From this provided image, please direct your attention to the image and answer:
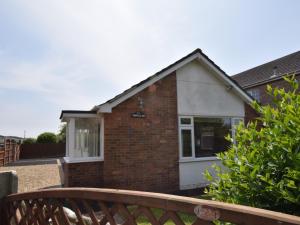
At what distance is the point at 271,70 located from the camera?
24.0 metres

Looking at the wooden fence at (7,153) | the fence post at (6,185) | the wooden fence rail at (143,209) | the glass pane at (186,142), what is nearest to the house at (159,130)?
the glass pane at (186,142)

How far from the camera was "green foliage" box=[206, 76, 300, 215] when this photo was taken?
6.22 feet

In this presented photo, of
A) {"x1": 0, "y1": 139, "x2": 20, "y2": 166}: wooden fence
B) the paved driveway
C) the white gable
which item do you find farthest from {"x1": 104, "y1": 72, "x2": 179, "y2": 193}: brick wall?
{"x1": 0, "y1": 139, "x2": 20, "y2": 166}: wooden fence

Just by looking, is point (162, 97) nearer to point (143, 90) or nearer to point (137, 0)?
point (143, 90)

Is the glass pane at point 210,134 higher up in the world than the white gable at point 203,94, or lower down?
lower down

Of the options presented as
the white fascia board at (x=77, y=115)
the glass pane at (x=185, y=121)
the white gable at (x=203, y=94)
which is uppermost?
the white gable at (x=203, y=94)

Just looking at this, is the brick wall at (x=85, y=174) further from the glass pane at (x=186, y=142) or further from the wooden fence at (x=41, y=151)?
the wooden fence at (x=41, y=151)

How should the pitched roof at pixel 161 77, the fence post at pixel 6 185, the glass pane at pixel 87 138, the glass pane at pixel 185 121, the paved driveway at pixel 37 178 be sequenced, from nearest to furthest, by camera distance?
the fence post at pixel 6 185 → the pitched roof at pixel 161 77 → the glass pane at pixel 87 138 → the glass pane at pixel 185 121 → the paved driveway at pixel 37 178

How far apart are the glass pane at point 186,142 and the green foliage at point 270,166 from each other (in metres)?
7.14

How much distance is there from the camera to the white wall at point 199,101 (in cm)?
955

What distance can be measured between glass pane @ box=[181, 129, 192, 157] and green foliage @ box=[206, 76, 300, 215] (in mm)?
7139

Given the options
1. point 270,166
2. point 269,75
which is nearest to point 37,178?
point 270,166

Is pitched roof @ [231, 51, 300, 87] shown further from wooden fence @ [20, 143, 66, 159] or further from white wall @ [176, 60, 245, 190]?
wooden fence @ [20, 143, 66, 159]

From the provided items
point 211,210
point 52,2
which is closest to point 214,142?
Answer: point 52,2
